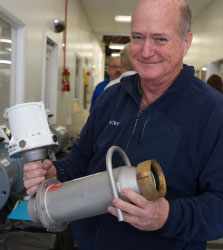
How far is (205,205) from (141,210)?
0.25 meters

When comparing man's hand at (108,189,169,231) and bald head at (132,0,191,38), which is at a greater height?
bald head at (132,0,191,38)

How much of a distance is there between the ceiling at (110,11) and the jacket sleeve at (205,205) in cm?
632

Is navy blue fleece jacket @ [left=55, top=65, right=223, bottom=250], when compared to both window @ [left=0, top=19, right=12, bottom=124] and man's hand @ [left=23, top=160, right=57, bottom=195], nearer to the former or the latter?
man's hand @ [left=23, top=160, right=57, bottom=195]

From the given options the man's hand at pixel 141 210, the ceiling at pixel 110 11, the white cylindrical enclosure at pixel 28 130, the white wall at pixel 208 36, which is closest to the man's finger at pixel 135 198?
the man's hand at pixel 141 210

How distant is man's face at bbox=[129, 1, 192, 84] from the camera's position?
109 cm

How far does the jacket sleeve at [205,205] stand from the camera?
978mm

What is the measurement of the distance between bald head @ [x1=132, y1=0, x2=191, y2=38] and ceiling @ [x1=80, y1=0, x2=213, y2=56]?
6.07m

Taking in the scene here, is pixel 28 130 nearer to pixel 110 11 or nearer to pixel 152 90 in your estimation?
pixel 152 90

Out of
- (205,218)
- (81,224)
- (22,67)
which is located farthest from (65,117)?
(205,218)

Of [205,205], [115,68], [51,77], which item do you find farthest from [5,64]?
[205,205]

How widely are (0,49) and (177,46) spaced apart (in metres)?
2.08

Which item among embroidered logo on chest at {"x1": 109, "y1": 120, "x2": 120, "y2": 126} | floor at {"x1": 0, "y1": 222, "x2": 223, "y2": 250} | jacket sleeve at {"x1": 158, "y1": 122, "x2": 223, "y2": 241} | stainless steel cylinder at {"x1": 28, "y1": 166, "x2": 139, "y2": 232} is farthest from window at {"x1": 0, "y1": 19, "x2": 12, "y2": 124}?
Answer: jacket sleeve at {"x1": 158, "y1": 122, "x2": 223, "y2": 241}

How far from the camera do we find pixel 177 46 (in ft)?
3.72

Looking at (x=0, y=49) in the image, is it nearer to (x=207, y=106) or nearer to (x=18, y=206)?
(x=18, y=206)
